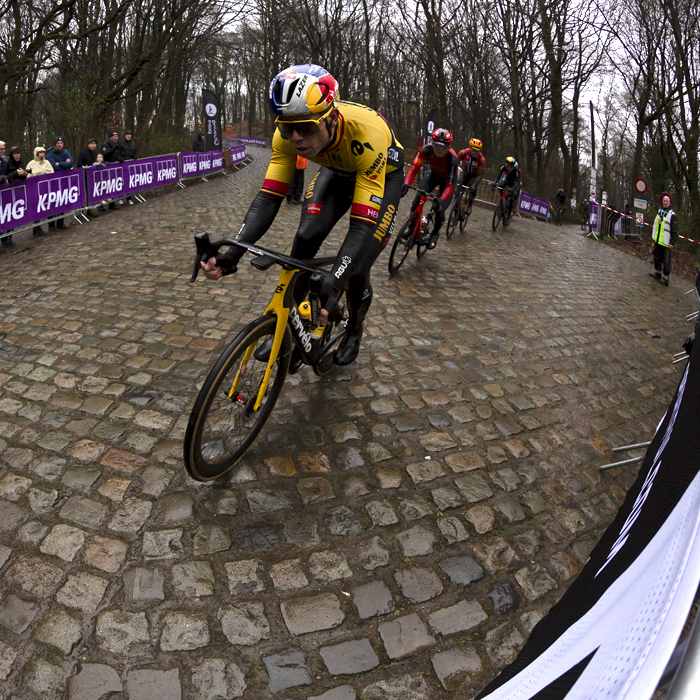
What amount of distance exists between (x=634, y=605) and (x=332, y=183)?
371 centimetres

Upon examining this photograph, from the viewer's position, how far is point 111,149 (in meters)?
14.5

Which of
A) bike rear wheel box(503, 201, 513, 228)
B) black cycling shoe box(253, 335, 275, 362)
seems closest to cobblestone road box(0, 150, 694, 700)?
black cycling shoe box(253, 335, 275, 362)

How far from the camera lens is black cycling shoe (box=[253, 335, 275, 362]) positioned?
3480 millimetres

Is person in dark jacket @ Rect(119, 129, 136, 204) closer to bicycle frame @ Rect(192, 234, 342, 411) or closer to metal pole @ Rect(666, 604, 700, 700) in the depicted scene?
bicycle frame @ Rect(192, 234, 342, 411)

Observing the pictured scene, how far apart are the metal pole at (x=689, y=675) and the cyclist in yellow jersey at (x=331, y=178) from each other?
8.60ft

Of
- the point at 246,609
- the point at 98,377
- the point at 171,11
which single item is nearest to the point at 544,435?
the point at 246,609

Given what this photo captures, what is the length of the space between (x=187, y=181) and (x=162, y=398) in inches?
648

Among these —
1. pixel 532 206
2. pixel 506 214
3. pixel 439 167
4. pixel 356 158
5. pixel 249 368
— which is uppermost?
pixel 532 206

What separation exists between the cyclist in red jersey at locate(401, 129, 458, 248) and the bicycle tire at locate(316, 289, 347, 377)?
16.0ft

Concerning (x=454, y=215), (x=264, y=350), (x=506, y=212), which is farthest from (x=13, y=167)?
(x=506, y=212)

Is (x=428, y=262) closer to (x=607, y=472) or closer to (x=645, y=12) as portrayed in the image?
(x=607, y=472)

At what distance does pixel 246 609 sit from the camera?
2.71 metres

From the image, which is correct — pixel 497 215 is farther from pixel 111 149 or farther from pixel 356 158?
pixel 356 158

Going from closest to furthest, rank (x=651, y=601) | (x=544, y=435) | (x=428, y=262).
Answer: (x=651, y=601)
(x=544, y=435)
(x=428, y=262)
